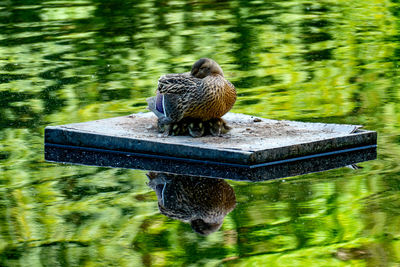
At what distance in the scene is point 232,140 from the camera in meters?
7.79

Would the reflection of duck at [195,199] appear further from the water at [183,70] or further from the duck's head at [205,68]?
the duck's head at [205,68]

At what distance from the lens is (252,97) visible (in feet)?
33.8

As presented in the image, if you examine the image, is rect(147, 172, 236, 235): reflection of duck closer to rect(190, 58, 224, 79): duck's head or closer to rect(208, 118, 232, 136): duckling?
rect(208, 118, 232, 136): duckling

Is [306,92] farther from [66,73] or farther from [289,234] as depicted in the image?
[289,234]

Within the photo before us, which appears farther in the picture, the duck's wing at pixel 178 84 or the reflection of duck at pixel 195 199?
the duck's wing at pixel 178 84

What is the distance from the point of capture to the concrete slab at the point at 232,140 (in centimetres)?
743

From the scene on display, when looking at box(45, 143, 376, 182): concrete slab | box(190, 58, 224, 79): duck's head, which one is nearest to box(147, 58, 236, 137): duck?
box(190, 58, 224, 79): duck's head

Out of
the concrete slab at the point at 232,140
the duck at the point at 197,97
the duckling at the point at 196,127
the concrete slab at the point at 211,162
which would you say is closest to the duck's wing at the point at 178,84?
the duck at the point at 197,97

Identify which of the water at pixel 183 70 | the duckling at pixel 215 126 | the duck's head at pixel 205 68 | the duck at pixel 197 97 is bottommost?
the water at pixel 183 70

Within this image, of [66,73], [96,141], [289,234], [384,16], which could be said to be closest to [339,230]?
[289,234]

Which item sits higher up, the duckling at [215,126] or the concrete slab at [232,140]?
the duckling at [215,126]

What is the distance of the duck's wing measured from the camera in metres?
7.90

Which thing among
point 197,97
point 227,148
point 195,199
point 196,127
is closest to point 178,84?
point 197,97

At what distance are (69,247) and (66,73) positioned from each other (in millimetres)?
6358
